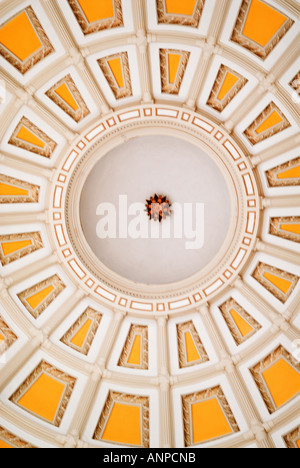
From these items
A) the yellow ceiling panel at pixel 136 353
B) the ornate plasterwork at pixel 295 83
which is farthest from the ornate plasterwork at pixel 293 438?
the ornate plasterwork at pixel 295 83

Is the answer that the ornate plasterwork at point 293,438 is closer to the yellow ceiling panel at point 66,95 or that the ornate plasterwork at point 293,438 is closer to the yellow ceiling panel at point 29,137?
the yellow ceiling panel at point 29,137

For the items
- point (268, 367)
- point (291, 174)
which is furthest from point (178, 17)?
point (268, 367)

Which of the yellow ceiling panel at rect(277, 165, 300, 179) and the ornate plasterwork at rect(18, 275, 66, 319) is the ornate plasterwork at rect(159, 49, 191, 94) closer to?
the yellow ceiling panel at rect(277, 165, 300, 179)

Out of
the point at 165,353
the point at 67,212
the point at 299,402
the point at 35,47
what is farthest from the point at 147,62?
the point at 299,402

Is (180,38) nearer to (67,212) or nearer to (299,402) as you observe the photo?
(67,212)

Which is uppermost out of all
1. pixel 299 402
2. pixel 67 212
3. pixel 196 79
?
pixel 196 79

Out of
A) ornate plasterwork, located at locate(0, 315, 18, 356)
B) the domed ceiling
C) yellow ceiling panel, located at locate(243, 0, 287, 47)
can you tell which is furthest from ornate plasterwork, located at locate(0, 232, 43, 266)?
yellow ceiling panel, located at locate(243, 0, 287, 47)
